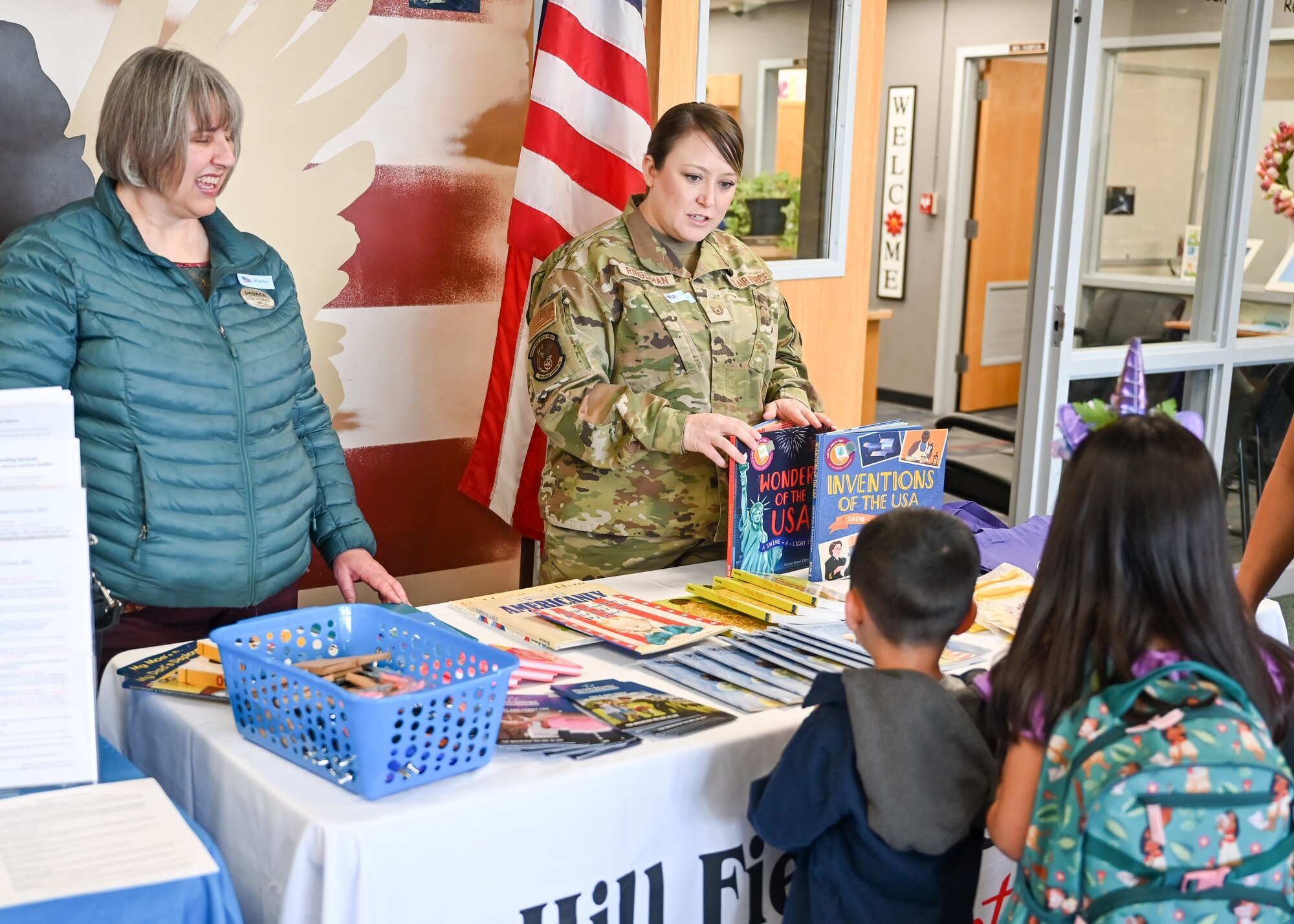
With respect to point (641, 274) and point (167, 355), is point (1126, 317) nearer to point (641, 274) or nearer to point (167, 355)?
point (641, 274)

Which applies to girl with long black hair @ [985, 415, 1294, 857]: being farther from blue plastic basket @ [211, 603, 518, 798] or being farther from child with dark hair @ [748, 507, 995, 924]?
blue plastic basket @ [211, 603, 518, 798]

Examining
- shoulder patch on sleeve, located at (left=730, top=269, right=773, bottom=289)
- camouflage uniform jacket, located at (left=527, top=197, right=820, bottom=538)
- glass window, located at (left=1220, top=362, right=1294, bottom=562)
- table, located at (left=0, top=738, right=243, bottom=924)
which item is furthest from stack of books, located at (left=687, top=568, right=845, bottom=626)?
glass window, located at (left=1220, top=362, right=1294, bottom=562)

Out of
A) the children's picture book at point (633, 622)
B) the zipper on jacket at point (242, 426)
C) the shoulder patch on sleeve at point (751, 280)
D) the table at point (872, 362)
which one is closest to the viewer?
the children's picture book at point (633, 622)

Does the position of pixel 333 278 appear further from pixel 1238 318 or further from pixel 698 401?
pixel 1238 318

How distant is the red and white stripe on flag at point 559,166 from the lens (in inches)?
112

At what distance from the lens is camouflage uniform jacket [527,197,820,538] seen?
2137 millimetres

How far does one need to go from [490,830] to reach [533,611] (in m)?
0.61

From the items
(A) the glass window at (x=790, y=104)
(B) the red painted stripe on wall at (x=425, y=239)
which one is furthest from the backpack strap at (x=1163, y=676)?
(B) the red painted stripe on wall at (x=425, y=239)

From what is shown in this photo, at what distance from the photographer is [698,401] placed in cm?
223

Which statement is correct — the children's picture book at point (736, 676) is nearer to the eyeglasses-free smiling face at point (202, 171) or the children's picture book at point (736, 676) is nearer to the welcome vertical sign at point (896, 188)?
the eyeglasses-free smiling face at point (202, 171)

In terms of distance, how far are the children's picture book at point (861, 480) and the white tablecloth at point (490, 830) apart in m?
0.53

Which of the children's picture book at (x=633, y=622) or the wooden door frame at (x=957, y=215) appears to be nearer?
the children's picture book at (x=633, y=622)

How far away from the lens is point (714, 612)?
196cm

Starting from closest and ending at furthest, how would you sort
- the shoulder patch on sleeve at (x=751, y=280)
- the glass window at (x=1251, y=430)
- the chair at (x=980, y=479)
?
1. the shoulder patch on sleeve at (x=751, y=280)
2. the chair at (x=980, y=479)
3. the glass window at (x=1251, y=430)
